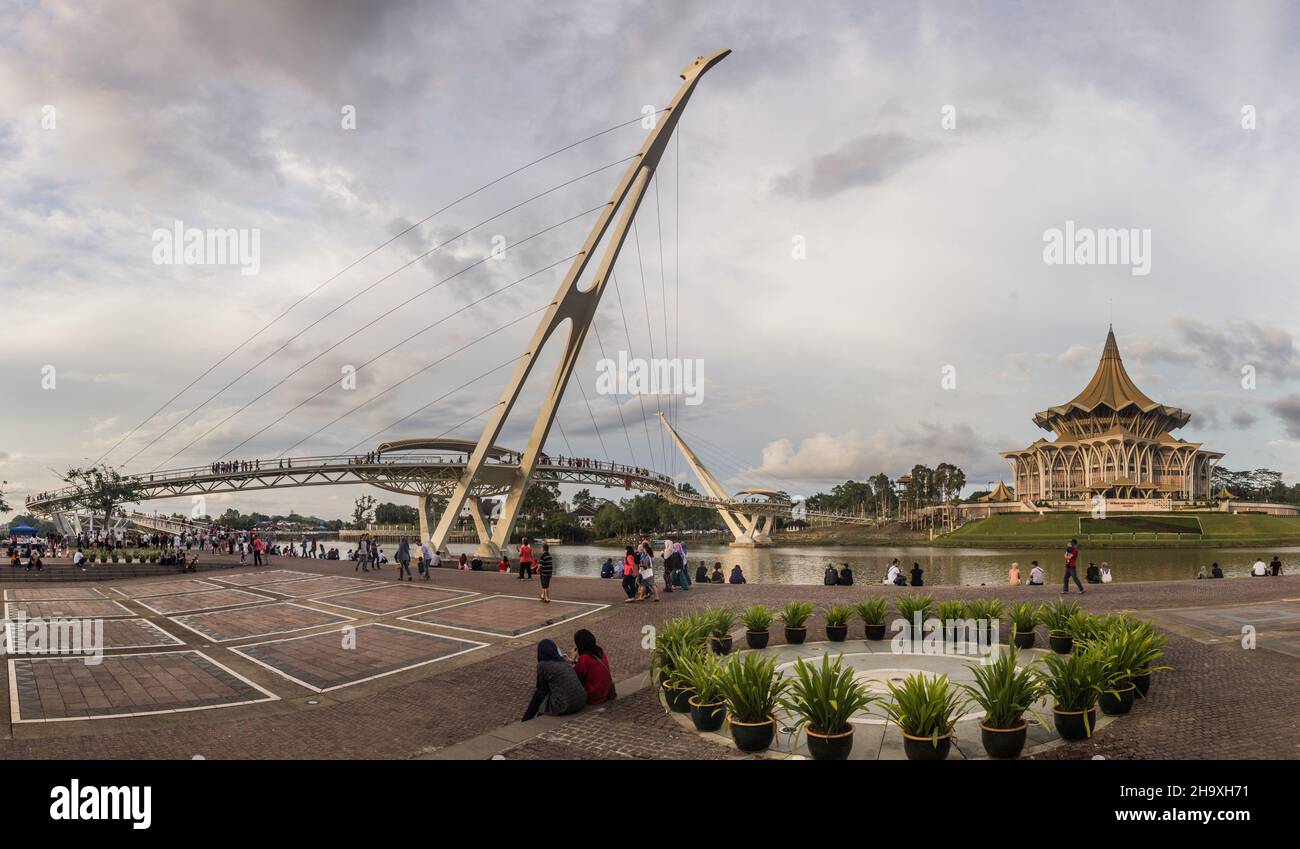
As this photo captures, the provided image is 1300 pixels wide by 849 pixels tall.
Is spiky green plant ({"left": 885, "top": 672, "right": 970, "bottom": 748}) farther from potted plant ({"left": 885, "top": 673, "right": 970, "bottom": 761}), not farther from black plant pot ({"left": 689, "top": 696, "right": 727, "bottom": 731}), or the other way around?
black plant pot ({"left": 689, "top": 696, "right": 727, "bottom": 731})

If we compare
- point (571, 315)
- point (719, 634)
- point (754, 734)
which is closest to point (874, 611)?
point (719, 634)

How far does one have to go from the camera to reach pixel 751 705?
750cm

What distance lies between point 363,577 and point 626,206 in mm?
22567

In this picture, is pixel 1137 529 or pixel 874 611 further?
pixel 1137 529

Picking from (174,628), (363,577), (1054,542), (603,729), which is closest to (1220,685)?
(603,729)

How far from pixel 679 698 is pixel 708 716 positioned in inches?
37.7

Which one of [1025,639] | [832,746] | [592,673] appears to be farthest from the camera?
[1025,639]

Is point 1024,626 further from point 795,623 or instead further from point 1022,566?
point 1022,566

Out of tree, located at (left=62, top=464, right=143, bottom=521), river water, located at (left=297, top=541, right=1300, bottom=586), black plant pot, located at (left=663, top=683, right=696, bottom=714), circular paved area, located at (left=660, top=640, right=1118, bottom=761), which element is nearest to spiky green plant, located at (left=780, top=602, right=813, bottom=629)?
circular paved area, located at (left=660, top=640, right=1118, bottom=761)

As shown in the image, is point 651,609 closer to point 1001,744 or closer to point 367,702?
point 367,702

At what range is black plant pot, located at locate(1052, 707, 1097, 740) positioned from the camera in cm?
759

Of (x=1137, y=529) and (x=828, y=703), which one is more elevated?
(x=828, y=703)

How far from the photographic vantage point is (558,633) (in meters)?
15.5

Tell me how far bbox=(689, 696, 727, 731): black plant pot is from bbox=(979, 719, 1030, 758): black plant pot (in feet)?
9.19
